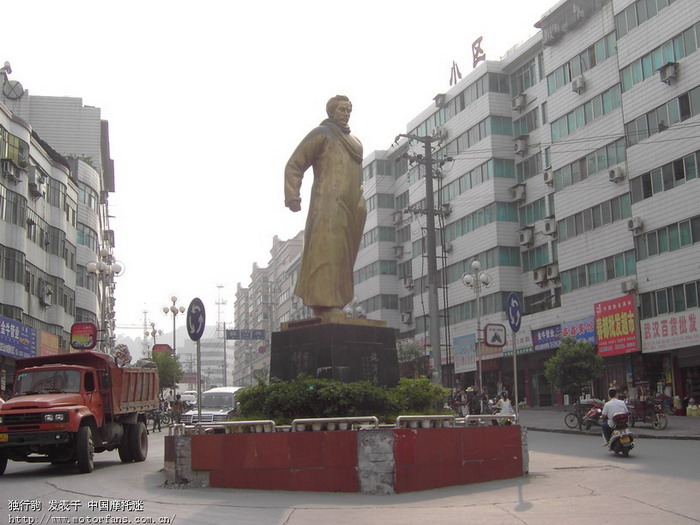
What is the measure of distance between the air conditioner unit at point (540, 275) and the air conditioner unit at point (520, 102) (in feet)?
29.9

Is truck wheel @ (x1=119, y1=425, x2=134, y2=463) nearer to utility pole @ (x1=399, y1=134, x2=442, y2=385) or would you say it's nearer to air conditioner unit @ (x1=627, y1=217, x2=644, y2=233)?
utility pole @ (x1=399, y1=134, x2=442, y2=385)

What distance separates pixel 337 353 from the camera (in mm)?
12664

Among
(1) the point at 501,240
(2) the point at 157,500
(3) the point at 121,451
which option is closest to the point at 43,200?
(1) the point at 501,240

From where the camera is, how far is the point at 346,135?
46.1ft

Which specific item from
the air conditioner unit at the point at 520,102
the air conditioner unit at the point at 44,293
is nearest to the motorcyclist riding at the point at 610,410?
the air conditioner unit at the point at 44,293

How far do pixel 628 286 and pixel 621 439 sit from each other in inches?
740

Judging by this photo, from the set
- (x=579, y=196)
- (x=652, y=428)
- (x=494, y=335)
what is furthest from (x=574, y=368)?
(x=494, y=335)

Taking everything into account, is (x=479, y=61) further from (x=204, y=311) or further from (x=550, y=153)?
(x=204, y=311)

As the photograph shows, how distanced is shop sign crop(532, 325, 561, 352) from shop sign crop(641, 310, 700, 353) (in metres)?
7.26

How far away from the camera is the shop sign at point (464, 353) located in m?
47.7

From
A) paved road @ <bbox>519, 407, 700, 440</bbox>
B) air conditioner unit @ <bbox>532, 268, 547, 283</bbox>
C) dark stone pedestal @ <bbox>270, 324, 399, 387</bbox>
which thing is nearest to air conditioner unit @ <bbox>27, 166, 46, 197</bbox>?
paved road @ <bbox>519, 407, 700, 440</bbox>

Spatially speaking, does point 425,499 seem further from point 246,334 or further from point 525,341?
point 246,334

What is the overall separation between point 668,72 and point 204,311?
24370mm

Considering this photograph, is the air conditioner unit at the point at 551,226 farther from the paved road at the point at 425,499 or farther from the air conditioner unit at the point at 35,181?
the paved road at the point at 425,499
